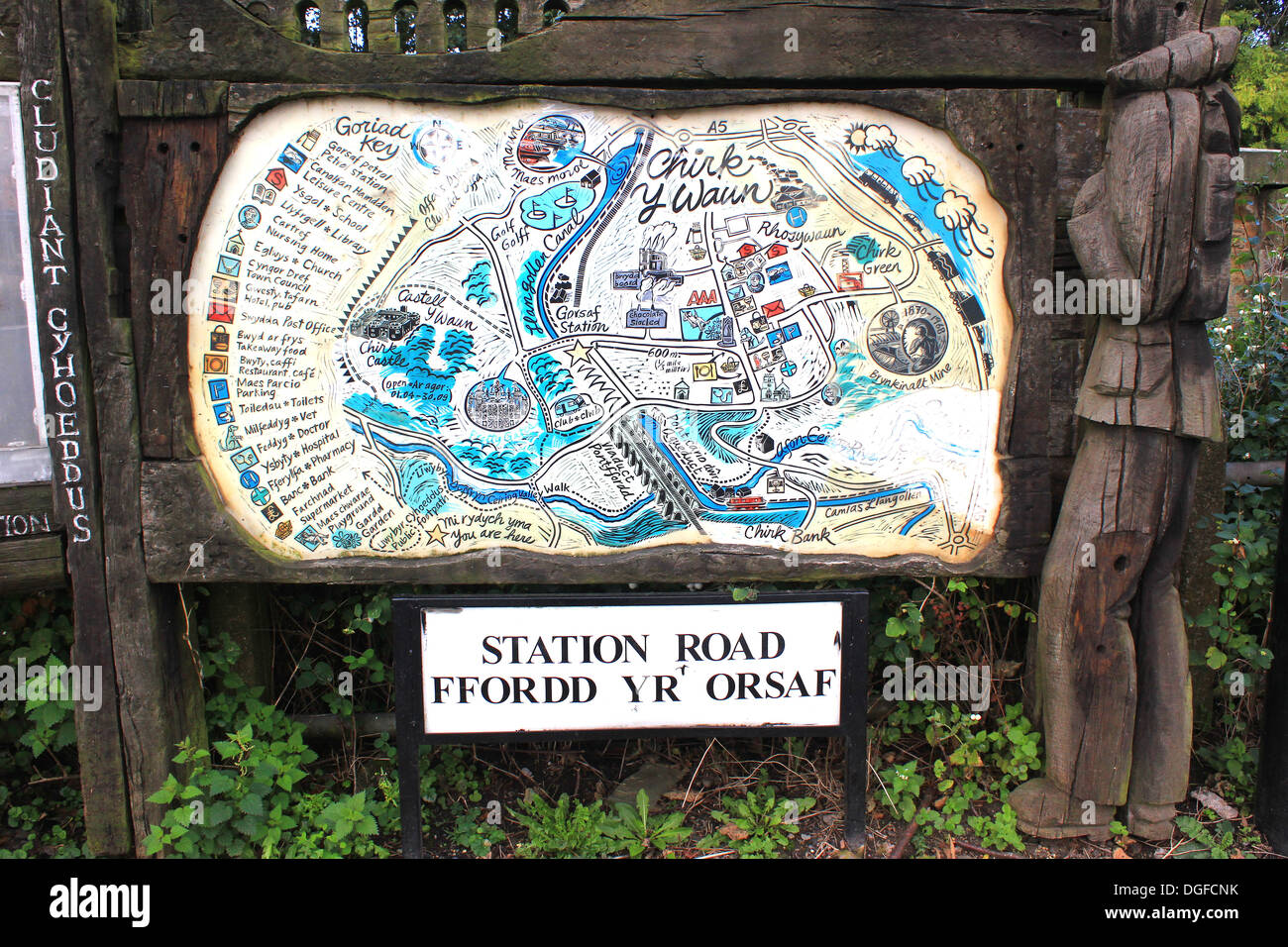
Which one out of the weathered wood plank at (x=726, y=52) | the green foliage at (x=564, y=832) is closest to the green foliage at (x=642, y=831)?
the green foliage at (x=564, y=832)

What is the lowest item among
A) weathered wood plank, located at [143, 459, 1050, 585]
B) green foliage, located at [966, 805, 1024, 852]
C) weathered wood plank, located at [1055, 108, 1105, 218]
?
green foliage, located at [966, 805, 1024, 852]

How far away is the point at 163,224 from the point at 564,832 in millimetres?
2534

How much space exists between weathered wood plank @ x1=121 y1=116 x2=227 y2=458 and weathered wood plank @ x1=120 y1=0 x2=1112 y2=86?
0.69 feet

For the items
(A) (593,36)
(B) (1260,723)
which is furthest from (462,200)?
(B) (1260,723)

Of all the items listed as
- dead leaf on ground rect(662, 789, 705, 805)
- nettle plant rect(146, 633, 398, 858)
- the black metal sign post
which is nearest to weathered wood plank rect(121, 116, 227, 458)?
nettle plant rect(146, 633, 398, 858)

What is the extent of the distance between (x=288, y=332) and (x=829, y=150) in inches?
77.6

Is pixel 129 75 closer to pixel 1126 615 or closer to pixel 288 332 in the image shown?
pixel 288 332

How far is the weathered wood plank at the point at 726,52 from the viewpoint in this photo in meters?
2.81

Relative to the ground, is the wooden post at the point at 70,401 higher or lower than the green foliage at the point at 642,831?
higher

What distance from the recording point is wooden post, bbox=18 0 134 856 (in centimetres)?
275

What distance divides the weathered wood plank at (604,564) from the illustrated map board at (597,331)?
53mm

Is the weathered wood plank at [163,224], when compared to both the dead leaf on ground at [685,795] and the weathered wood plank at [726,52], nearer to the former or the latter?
the weathered wood plank at [726,52]

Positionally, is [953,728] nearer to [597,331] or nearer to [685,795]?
[685,795]

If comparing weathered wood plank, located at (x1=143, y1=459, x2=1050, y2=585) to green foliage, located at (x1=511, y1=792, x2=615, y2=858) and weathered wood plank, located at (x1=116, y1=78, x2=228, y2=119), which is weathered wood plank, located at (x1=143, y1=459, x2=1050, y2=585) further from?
weathered wood plank, located at (x1=116, y1=78, x2=228, y2=119)
